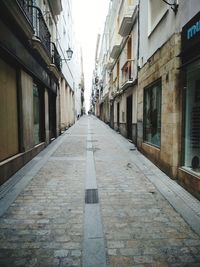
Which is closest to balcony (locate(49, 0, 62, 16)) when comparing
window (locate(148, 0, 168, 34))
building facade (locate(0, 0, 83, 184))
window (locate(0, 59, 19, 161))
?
building facade (locate(0, 0, 83, 184))

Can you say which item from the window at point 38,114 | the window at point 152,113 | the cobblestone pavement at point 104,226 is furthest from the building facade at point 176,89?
the window at point 38,114

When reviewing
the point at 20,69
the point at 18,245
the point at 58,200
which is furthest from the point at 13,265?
the point at 20,69

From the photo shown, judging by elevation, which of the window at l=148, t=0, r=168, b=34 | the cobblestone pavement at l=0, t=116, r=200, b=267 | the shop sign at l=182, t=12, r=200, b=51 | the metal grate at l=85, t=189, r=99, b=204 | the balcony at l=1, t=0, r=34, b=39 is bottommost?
the cobblestone pavement at l=0, t=116, r=200, b=267

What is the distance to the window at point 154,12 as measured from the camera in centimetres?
848

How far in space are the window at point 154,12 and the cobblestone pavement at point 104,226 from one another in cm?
531

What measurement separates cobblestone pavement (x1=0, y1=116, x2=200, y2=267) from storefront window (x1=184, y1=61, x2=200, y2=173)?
1.07 metres

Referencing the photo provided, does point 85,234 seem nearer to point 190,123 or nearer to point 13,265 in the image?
point 13,265

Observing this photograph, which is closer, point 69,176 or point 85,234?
point 85,234

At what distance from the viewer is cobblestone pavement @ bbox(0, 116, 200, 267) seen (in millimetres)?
3088

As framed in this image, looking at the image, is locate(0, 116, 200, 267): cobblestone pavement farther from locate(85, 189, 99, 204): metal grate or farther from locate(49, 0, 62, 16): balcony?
locate(49, 0, 62, 16): balcony

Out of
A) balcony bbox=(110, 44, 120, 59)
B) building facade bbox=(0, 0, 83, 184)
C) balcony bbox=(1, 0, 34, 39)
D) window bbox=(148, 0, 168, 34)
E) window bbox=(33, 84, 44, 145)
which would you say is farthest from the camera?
balcony bbox=(110, 44, 120, 59)

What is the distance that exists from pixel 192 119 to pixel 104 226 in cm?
341

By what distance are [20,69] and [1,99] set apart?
1.83 meters

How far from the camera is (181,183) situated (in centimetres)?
599
